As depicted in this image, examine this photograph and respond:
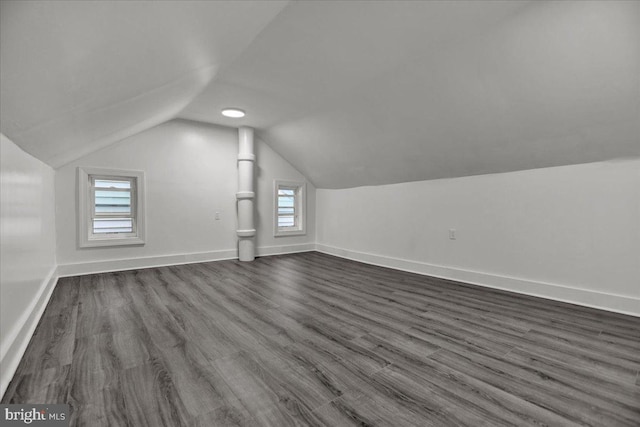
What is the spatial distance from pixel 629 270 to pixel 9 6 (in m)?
4.09

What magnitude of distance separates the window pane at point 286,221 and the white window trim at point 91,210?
243 cm

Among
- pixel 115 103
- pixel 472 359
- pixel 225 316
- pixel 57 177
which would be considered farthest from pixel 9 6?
pixel 57 177

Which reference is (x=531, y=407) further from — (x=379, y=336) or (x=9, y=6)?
(x=9, y=6)

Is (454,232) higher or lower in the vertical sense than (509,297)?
higher

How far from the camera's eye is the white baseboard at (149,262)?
4062mm

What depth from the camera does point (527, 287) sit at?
3.30 meters

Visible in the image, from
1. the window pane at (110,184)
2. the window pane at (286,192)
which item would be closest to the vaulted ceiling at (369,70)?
the window pane at (110,184)

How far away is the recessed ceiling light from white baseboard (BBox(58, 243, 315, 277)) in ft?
7.42

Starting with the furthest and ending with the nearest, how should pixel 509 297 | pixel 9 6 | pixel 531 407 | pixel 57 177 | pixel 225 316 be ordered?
pixel 57 177 < pixel 509 297 < pixel 225 316 < pixel 531 407 < pixel 9 6

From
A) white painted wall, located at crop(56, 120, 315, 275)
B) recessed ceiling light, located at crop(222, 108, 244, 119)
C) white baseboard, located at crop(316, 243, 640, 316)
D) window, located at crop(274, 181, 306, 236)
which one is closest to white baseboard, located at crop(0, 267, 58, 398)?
white painted wall, located at crop(56, 120, 315, 275)

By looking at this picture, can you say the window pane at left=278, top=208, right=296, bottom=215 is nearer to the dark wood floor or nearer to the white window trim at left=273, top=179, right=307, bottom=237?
the white window trim at left=273, top=179, right=307, bottom=237

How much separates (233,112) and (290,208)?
2483mm

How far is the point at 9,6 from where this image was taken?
0.74 metres

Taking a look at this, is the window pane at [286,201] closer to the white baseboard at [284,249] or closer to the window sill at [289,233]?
the window sill at [289,233]
